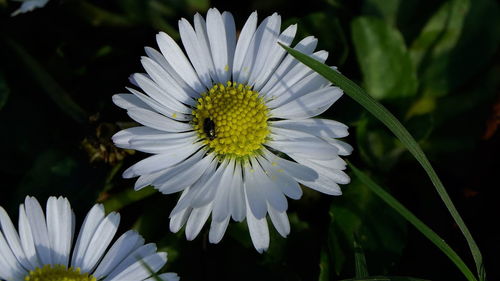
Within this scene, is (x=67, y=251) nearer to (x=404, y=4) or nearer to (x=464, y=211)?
(x=464, y=211)

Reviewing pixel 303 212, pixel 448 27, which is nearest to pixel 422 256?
pixel 303 212

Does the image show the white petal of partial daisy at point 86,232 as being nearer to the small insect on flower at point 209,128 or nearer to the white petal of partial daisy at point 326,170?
the small insect on flower at point 209,128

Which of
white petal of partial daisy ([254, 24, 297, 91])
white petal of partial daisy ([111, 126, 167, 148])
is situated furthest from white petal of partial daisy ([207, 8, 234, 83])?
white petal of partial daisy ([111, 126, 167, 148])

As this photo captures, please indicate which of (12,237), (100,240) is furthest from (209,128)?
(12,237)

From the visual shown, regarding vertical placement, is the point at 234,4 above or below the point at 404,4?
above

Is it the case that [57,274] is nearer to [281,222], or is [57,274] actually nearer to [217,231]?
[217,231]
